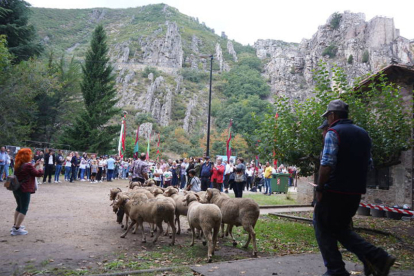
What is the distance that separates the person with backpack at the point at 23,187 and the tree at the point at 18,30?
30.5 m

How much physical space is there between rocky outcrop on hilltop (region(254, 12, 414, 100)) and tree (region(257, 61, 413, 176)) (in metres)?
111

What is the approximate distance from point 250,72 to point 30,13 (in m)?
126

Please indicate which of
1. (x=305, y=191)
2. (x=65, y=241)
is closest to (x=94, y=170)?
(x=305, y=191)

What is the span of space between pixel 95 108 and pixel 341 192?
42.3 meters

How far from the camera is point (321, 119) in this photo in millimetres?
9992

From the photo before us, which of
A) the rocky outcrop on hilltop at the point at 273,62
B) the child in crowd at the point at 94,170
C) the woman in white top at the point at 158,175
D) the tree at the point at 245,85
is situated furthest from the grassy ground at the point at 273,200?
the tree at the point at 245,85

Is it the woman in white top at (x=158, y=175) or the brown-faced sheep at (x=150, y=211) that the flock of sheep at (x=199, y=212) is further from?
the woman in white top at (x=158, y=175)

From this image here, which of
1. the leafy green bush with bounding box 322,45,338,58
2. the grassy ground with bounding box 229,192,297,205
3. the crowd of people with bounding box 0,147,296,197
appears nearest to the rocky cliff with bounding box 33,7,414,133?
the leafy green bush with bounding box 322,45,338,58

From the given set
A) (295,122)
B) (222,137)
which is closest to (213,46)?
(222,137)

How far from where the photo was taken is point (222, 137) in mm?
81250

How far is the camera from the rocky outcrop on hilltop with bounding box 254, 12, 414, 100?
116 meters

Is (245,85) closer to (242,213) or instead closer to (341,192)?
(242,213)

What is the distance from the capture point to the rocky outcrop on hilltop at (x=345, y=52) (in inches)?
4560

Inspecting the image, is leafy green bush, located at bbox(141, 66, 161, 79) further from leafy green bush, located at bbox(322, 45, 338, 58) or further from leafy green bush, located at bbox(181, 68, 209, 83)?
leafy green bush, located at bbox(322, 45, 338, 58)
